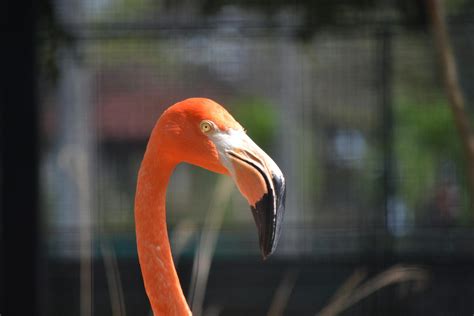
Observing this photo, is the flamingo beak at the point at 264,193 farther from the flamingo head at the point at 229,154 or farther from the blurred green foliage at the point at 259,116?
the blurred green foliage at the point at 259,116

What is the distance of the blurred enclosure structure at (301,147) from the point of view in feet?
13.8

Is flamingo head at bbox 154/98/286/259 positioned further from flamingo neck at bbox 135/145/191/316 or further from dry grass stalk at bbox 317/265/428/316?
dry grass stalk at bbox 317/265/428/316

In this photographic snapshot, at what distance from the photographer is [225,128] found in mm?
1475

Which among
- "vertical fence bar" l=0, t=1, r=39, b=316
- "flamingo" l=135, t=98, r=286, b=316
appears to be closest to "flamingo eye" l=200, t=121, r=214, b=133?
"flamingo" l=135, t=98, r=286, b=316

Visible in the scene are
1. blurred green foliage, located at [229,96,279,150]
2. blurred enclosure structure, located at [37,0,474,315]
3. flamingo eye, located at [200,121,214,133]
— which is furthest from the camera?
blurred green foliage, located at [229,96,279,150]

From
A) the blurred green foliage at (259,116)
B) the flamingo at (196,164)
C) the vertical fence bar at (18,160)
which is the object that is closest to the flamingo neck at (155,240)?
the flamingo at (196,164)

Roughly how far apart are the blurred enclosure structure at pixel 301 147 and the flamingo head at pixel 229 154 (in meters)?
2.36

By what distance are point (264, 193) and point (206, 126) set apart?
0.59ft

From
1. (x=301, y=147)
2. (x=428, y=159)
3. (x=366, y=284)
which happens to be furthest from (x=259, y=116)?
(x=366, y=284)

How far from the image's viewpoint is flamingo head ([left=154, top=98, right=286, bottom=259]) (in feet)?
Answer: 4.55

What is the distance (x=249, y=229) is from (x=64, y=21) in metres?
1.51

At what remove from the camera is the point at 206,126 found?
149 centimetres

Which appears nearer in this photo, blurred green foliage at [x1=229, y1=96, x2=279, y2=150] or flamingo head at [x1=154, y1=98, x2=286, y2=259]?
flamingo head at [x1=154, y1=98, x2=286, y2=259]

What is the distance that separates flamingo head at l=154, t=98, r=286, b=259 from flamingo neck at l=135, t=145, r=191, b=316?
41 mm
